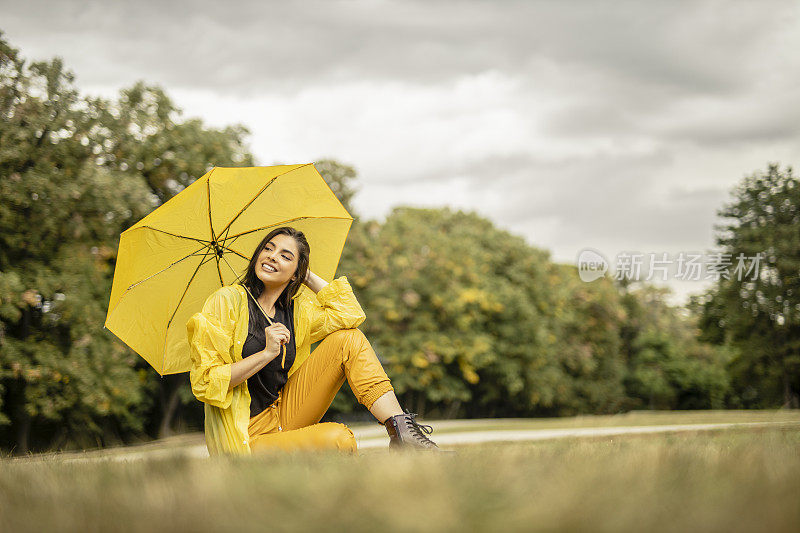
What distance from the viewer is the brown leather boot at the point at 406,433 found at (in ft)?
9.80

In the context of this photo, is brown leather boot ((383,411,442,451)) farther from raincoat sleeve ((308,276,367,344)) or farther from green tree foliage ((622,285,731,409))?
green tree foliage ((622,285,731,409))

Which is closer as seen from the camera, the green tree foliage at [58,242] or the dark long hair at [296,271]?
the dark long hair at [296,271]

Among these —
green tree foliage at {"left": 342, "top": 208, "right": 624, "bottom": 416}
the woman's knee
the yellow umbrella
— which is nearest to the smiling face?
the yellow umbrella

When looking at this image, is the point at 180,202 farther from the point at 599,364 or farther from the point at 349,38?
the point at 599,364

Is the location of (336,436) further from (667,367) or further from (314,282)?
(667,367)

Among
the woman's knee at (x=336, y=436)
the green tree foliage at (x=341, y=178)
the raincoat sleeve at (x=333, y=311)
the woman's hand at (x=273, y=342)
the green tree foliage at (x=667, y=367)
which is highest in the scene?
the green tree foliage at (x=341, y=178)

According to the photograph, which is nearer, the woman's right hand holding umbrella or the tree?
the woman's right hand holding umbrella

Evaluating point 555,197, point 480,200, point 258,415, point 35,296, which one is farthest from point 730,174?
point 258,415

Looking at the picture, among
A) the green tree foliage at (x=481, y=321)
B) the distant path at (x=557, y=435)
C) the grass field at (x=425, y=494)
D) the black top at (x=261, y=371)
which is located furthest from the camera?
the green tree foliage at (x=481, y=321)

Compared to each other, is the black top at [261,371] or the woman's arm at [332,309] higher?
the woman's arm at [332,309]

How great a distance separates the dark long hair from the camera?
3.59 meters

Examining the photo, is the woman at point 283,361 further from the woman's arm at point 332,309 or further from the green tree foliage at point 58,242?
the green tree foliage at point 58,242

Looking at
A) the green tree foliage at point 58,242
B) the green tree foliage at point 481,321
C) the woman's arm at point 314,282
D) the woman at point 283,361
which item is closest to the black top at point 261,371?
the woman at point 283,361

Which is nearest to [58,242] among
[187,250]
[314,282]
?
[187,250]
